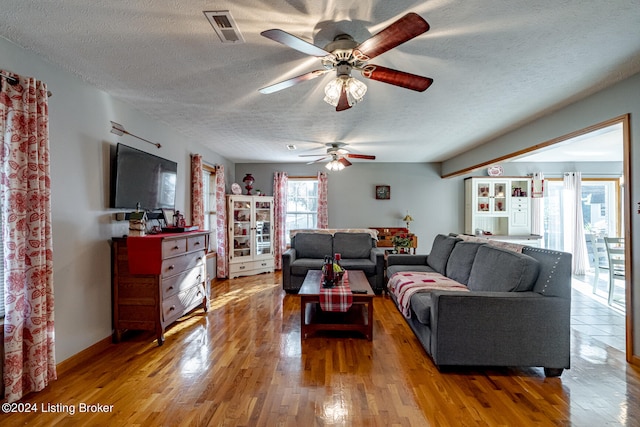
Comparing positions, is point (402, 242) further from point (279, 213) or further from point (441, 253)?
point (279, 213)

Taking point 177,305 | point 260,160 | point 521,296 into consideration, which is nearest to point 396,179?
point 260,160

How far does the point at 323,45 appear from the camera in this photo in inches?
77.8

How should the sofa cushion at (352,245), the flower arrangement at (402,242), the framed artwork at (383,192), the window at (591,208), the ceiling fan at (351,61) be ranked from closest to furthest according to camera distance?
the ceiling fan at (351,61) < the sofa cushion at (352,245) < the flower arrangement at (402,242) < the window at (591,208) < the framed artwork at (383,192)

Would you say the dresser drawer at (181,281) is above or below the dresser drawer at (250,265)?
above

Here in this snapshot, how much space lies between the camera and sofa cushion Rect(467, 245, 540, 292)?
96.4 inches

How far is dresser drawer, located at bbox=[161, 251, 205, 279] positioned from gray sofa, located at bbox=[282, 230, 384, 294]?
4.37ft

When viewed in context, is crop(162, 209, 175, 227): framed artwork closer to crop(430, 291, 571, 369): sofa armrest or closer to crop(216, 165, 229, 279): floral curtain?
crop(216, 165, 229, 279): floral curtain

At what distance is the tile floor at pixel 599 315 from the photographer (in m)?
3.07

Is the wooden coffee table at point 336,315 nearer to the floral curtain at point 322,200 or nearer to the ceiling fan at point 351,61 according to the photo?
the ceiling fan at point 351,61

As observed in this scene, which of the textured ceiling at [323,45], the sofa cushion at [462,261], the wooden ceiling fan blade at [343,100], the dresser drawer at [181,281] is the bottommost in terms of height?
the dresser drawer at [181,281]

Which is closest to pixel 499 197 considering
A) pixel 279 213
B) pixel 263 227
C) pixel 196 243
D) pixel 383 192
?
pixel 383 192

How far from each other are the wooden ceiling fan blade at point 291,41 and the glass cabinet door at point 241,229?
4.43 meters

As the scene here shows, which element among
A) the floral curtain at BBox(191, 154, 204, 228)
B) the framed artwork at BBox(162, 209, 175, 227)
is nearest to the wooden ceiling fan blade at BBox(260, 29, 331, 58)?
the framed artwork at BBox(162, 209, 175, 227)

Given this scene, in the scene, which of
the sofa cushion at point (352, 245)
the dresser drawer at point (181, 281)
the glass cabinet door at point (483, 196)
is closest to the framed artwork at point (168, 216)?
the dresser drawer at point (181, 281)
